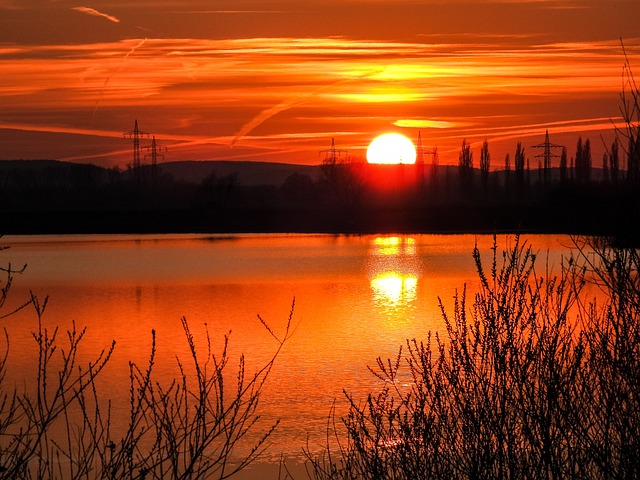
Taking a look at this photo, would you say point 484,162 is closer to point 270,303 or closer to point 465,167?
point 465,167

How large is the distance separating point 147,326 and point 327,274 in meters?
17.6

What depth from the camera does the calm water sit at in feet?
62.6

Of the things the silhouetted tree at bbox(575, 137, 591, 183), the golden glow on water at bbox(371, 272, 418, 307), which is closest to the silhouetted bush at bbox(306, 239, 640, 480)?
the golden glow on water at bbox(371, 272, 418, 307)

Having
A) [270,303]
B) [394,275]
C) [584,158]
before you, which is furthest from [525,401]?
[584,158]

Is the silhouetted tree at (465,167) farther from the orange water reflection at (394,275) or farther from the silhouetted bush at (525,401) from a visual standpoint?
the silhouetted bush at (525,401)

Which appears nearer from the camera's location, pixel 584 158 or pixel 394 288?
pixel 394 288

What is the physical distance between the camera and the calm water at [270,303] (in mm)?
19078

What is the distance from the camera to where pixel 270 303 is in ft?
109

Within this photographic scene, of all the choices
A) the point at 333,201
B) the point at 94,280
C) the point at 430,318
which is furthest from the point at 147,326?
the point at 333,201

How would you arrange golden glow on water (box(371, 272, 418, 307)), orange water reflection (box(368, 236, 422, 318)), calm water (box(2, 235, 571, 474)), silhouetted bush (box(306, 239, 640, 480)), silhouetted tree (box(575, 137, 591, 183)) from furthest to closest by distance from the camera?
silhouetted tree (box(575, 137, 591, 183)) → golden glow on water (box(371, 272, 418, 307)) → orange water reflection (box(368, 236, 422, 318)) → calm water (box(2, 235, 571, 474)) → silhouetted bush (box(306, 239, 640, 480))

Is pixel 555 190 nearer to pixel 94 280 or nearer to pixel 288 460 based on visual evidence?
pixel 94 280

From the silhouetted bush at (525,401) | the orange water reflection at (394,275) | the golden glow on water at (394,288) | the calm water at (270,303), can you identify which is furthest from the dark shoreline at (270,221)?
the silhouetted bush at (525,401)

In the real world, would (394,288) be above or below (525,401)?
below

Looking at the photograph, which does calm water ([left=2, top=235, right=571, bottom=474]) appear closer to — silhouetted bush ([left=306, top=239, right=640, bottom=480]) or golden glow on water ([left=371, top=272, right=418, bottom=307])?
golden glow on water ([left=371, top=272, right=418, bottom=307])
